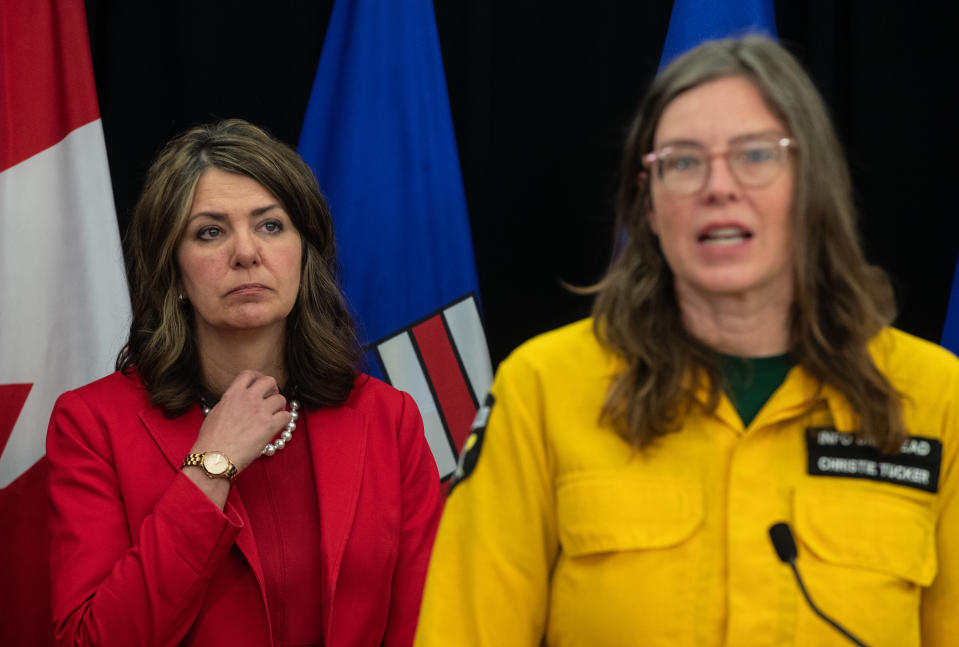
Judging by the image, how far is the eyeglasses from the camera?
1.42 meters

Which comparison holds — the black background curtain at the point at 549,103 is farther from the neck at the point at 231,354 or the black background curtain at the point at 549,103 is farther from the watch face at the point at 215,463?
the watch face at the point at 215,463

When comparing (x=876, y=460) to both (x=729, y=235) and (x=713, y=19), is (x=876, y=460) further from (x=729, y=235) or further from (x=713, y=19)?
(x=713, y=19)

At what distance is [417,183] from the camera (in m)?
2.92

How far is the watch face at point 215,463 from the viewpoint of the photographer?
81.4 inches

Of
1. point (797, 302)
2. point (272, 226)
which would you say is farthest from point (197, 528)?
point (797, 302)

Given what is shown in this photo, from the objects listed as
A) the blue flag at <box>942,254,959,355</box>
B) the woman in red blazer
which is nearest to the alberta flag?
the woman in red blazer

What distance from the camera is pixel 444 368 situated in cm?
287

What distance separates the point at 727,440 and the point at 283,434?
1.12 metres

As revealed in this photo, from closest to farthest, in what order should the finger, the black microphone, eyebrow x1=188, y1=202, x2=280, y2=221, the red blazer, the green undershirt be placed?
1. the black microphone
2. the green undershirt
3. the red blazer
4. the finger
5. eyebrow x1=188, y1=202, x2=280, y2=221

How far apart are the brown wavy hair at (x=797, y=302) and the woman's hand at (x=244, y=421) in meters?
0.85

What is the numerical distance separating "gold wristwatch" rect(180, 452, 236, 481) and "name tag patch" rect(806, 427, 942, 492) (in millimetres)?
1099

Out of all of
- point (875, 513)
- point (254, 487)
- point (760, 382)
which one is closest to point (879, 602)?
point (875, 513)

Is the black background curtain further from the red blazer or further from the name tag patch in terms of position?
the name tag patch

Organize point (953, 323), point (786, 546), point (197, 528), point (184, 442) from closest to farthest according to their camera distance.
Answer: point (786, 546) → point (197, 528) → point (184, 442) → point (953, 323)
